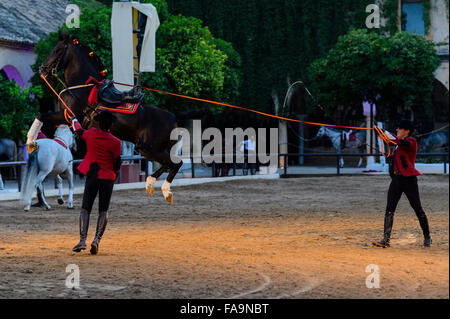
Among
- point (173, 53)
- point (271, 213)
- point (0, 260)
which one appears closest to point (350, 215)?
point (271, 213)

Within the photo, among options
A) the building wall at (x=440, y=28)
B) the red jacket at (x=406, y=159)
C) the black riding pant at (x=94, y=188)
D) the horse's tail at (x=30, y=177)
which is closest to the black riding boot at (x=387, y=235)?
the red jacket at (x=406, y=159)

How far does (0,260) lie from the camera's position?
10.4 m

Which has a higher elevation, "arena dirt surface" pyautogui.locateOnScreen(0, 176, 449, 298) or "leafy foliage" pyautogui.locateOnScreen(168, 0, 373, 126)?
"leafy foliage" pyautogui.locateOnScreen(168, 0, 373, 126)

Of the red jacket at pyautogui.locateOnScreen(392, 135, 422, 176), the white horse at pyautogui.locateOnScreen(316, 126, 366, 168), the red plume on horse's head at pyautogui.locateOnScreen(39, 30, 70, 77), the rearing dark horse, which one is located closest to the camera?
the red jacket at pyautogui.locateOnScreen(392, 135, 422, 176)

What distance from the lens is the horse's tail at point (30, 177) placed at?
16812 mm

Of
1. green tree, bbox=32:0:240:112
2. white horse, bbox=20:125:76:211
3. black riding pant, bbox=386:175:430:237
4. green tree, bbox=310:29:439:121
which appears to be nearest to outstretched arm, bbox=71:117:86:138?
black riding pant, bbox=386:175:430:237

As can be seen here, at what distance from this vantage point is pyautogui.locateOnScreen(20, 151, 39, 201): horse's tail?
16.8 metres

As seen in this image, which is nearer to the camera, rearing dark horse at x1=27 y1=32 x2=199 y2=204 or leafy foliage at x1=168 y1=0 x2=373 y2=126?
rearing dark horse at x1=27 y1=32 x2=199 y2=204

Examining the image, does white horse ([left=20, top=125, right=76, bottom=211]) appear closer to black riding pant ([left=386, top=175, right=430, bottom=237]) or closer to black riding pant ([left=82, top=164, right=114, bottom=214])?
black riding pant ([left=82, top=164, right=114, bottom=214])

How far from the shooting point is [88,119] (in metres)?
11.7

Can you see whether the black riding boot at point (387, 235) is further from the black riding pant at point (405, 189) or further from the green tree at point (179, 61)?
the green tree at point (179, 61)

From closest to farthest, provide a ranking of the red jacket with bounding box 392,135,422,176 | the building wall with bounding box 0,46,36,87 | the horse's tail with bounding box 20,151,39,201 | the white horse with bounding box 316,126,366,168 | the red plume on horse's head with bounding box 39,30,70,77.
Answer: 1. the red jacket with bounding box 392,135,422,176
2. the red plume on horse's head with bounding box 39,30,70,77
3. the horse's tail with bounding box 20,151,39,201
4. the building wall with bounding box 0,46,36,87
5. the white horse with bounding box 316,126,366,168

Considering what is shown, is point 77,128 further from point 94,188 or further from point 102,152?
point 94,188

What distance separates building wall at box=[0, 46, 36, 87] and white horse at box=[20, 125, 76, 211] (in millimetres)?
12532
